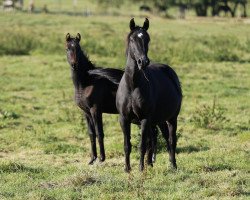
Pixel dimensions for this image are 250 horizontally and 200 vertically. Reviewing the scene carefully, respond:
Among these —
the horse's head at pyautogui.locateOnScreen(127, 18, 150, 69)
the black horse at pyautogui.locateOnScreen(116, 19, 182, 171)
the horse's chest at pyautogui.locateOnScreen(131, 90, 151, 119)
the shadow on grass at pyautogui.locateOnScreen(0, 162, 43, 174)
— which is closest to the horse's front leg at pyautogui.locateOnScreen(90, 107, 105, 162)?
the shadow on grass at pyautogui.locateOnScreen(0, 162, 43, 174)

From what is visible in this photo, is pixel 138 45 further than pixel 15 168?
No

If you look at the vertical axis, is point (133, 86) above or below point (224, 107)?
above

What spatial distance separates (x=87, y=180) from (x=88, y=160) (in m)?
3.12

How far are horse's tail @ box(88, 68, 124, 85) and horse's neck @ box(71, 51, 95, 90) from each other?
0.43ft

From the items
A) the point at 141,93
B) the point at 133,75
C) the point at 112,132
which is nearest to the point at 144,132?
the point at 141,93

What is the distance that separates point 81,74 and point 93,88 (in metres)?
0.46

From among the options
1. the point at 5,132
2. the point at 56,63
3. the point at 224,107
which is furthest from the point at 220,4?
the point at 5,132

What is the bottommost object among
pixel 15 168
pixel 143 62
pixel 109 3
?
pixel 109 3

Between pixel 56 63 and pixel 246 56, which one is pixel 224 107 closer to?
pixel 56 63

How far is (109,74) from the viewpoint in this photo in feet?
36.9

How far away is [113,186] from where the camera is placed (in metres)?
8.29

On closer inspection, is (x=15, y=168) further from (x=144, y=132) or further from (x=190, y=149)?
(x=190, y=149)

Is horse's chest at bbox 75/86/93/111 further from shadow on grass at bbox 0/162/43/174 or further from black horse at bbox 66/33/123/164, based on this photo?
shadow on grass at bbox 0/162/43/174

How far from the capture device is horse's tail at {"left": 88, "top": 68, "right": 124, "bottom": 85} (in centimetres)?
1116
